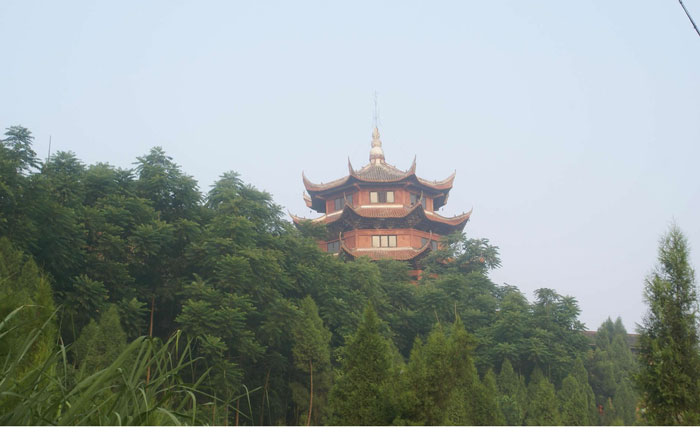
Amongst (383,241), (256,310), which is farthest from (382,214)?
(256,310)

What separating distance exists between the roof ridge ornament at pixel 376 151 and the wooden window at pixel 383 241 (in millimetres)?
4689

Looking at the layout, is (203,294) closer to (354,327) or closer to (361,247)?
(354,327)

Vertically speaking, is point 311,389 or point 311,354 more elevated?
point 311,354

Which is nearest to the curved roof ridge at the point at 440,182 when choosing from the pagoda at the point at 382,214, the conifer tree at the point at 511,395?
the pagoda at the point at 382,214

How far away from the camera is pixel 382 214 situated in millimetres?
25875

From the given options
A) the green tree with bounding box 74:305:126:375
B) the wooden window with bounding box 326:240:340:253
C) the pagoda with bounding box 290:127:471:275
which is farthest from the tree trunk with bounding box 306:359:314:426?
the wooden window with bounding box 326:240:340:253

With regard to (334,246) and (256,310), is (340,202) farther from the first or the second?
(256,310)

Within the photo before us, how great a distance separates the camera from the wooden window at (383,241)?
84.5 feet

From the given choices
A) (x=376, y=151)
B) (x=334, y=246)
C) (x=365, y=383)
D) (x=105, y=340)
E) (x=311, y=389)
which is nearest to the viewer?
Answer: (x=365, y=383)

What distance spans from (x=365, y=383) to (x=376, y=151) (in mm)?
21430

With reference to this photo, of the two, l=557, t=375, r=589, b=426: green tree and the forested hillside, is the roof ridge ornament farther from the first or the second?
l=557, t=375, r=589, b=426: green tree

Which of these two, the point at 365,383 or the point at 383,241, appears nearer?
the point at 365,383

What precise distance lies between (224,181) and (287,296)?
327cm

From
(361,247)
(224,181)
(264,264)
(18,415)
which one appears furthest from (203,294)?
(361,247)
